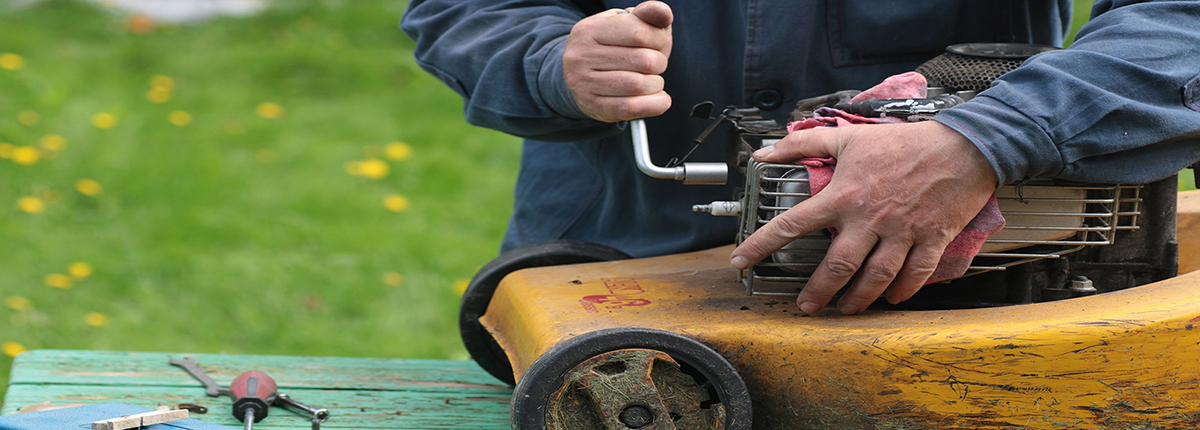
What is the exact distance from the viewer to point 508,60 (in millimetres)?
1587

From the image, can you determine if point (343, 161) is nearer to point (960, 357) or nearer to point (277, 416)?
point (277, 416)

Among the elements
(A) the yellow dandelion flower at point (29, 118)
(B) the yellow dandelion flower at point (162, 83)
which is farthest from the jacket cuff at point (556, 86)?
(B) the yellow dandelion flower at point (162, 83)

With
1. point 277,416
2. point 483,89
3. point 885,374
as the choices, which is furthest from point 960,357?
point 277,416

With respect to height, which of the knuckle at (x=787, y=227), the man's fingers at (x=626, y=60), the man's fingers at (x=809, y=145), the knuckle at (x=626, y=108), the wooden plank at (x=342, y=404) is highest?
the man's fingers at (x=626, y=60)

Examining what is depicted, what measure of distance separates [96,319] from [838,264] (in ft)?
7.91

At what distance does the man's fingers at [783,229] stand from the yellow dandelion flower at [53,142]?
11.5ft

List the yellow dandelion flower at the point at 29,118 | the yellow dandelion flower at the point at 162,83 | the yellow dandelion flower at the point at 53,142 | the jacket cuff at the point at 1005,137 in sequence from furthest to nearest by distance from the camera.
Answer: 1. the yellow dandelion flower at the point at 162,83
2. the yellow dandelion flower at the point at 29,118
3. the yellow dandelion flower at the point at 53,142
4. the jacket cuff at the point at 1005,137

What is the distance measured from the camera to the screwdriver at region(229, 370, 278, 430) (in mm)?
1552

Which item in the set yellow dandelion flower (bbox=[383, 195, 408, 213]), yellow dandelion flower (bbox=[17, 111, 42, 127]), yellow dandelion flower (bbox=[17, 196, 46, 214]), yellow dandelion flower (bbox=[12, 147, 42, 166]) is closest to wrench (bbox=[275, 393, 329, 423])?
yellow dandelion flower (bbox=[383, 195, 408, 213])

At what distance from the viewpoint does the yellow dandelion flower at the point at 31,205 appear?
355 centimetres

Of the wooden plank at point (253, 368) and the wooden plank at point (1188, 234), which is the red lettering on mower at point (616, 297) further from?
the wooden plank at point (1188, 234)

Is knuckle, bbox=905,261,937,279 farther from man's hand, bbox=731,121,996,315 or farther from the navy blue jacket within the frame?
the navy blue jacket

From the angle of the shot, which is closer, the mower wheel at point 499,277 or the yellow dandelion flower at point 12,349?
the mower wheel at point 499,277

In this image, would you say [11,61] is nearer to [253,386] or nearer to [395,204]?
[395,204]
